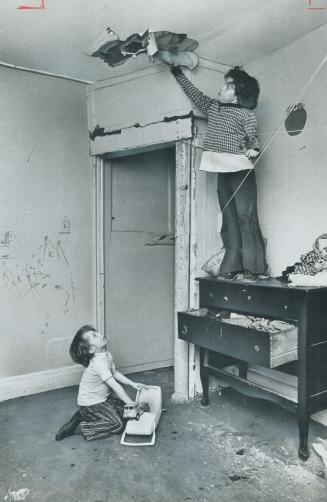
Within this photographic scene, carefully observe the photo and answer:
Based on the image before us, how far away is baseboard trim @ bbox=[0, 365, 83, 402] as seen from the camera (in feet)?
11.2

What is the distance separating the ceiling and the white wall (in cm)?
14

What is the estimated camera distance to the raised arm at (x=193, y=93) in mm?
3027

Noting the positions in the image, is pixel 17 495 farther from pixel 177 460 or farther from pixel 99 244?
pixel 99 244

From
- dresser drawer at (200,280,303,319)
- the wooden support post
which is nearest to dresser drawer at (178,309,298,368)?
dresser drawer at (200,280,303,319)

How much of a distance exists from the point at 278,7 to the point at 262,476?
262 cm

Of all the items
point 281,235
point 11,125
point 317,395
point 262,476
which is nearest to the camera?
point 262,476

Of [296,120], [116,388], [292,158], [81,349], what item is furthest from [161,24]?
[116,388]

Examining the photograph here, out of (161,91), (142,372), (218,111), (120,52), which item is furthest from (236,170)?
(142,372)

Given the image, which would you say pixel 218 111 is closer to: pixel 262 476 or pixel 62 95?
pixel 62 95

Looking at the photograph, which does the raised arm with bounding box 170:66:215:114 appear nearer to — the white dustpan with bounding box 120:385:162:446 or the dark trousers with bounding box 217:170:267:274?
the dark trousers with bounding box 217:170:267:274

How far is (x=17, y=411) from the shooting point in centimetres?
315

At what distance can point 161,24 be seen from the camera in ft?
9.08

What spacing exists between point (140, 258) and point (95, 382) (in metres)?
1.49

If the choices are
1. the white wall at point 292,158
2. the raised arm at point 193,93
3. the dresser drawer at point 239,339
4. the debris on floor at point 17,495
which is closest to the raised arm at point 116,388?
the dresser drawer at point 239,339
